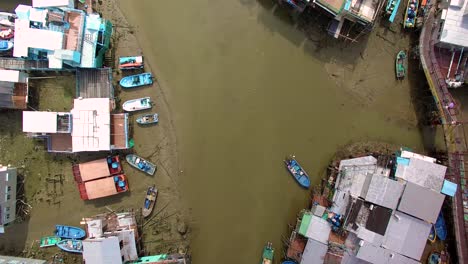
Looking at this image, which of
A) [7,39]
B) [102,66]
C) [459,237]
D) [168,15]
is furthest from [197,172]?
[459,237]

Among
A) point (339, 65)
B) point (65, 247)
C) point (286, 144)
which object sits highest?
point (339, 65)

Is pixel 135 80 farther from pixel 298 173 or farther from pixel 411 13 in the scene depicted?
pixel 411 13

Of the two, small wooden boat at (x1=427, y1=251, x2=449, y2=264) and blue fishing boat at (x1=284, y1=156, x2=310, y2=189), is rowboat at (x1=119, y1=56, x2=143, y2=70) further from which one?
small wooden boat at (x1=427, y1=251, x2=449, y2=264)

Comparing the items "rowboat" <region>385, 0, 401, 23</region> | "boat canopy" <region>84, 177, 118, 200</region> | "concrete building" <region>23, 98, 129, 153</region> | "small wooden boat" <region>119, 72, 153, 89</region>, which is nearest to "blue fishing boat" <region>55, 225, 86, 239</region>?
"boat canopy" <region>84, 177, 118, 200</region>

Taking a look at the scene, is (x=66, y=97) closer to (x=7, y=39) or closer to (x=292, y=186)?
(x=7, y=39)

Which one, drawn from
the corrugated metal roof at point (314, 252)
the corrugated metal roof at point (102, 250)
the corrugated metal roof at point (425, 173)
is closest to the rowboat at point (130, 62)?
the corrugated metal roof at point (102, 250)

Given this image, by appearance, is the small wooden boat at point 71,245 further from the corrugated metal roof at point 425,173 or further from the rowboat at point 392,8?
the rowboat at point 392,8

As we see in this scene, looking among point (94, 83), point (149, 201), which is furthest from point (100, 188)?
point (94, 83)
